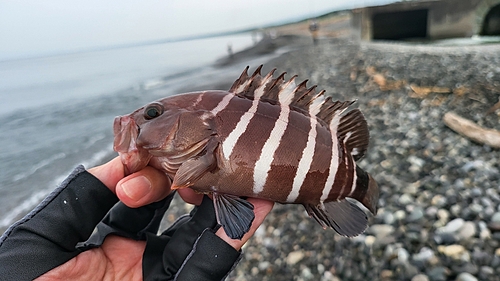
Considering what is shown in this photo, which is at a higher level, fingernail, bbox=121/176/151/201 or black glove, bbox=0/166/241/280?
fingernail, bbox=121/176/151/201

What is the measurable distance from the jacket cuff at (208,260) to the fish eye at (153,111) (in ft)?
2.57

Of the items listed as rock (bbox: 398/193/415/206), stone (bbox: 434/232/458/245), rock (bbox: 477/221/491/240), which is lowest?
rock (bbox: 398/193/415/206)

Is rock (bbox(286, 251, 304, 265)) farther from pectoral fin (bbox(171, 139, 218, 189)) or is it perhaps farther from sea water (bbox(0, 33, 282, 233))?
sea water (bbox(0, 33, 282, 233))

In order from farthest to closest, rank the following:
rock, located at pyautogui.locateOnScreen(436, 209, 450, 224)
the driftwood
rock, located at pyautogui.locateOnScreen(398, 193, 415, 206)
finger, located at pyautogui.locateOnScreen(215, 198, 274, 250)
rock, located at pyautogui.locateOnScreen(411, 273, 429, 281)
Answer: the driftwood → rock, located at pyautogui.locateOnScreen(398, 193, 415, 206) → rock, located at pyautogui.locateOnScreen(436, 209, 450, 224) → rock, located at pyautogui.locateOnScreen(411, 273, 429, 281) → finger, located at pyautogui.locateOnScreen(215, 198, 274, 250)

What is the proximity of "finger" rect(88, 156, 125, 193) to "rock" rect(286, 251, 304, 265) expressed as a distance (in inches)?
78.5

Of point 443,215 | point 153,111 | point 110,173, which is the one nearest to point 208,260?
point 110,173

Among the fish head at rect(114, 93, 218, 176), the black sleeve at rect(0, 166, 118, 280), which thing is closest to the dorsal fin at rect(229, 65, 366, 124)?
the fish head at rect(114, 93, 218, 176)

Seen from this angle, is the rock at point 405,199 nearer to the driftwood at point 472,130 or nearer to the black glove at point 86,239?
the driftwood at point 472,130

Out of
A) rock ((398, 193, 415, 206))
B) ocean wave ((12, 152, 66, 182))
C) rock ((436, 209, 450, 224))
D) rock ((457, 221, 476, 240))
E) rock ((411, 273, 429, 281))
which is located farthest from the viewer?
ocean wave ((12, 152, 66, 182))

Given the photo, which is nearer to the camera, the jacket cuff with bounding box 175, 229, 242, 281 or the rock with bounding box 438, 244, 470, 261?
the jacket cuff with bounding box 175, 229, 242, 281

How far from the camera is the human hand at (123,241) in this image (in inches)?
76.4

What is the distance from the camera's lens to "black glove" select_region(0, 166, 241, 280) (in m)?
1.80

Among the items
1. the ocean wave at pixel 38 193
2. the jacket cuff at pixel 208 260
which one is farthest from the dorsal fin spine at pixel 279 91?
the ocean wave at pixel 38 193

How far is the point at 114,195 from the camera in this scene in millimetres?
2162
